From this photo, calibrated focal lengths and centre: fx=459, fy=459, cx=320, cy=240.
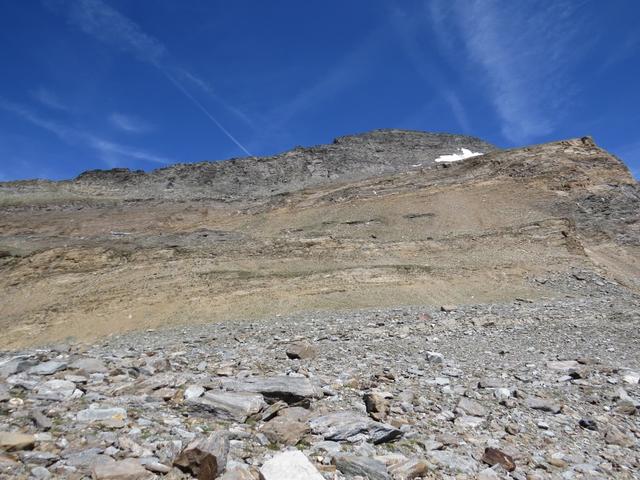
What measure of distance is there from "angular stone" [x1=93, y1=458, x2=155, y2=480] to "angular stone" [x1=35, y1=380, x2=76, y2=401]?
2.30 metres

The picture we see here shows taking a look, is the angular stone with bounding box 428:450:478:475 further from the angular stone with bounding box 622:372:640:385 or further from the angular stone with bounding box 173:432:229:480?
the angular stone with bounding box 622:372:640:385

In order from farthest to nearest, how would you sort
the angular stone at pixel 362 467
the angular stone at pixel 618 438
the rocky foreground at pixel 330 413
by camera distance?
1. the angular stone at pixel 618 438
2. the angular stone at pixel 362 467
3. the rocky foreground at pixel 330 413

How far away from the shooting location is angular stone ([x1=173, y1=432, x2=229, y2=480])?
4395 mm

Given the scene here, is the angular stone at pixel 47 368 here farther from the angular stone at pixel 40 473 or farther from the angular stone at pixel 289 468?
the angular stone at pixel 289 468

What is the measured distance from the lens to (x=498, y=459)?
557cm

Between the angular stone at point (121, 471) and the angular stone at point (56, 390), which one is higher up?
the angular stone at point (56, 390)

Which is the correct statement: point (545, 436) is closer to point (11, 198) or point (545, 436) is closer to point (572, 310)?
point (572, 310)

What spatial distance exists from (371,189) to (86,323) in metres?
23.6

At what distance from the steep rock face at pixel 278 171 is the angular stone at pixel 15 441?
142 feet

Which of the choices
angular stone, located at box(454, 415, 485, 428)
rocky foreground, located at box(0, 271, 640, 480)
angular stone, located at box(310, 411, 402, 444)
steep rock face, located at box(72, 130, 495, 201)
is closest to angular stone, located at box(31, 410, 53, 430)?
rocky foreground, located at box(0, 271, 640, 480)

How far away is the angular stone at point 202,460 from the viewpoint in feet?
14.4

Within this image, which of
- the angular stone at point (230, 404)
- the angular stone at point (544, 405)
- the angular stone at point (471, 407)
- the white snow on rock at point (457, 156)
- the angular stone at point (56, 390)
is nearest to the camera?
the angular stone at point (230, 404)

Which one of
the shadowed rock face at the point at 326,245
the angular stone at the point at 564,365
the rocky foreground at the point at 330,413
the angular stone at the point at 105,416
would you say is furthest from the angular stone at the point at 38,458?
the shadowed rock face at the point at 326,245

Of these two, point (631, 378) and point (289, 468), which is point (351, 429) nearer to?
point (289, 468)
